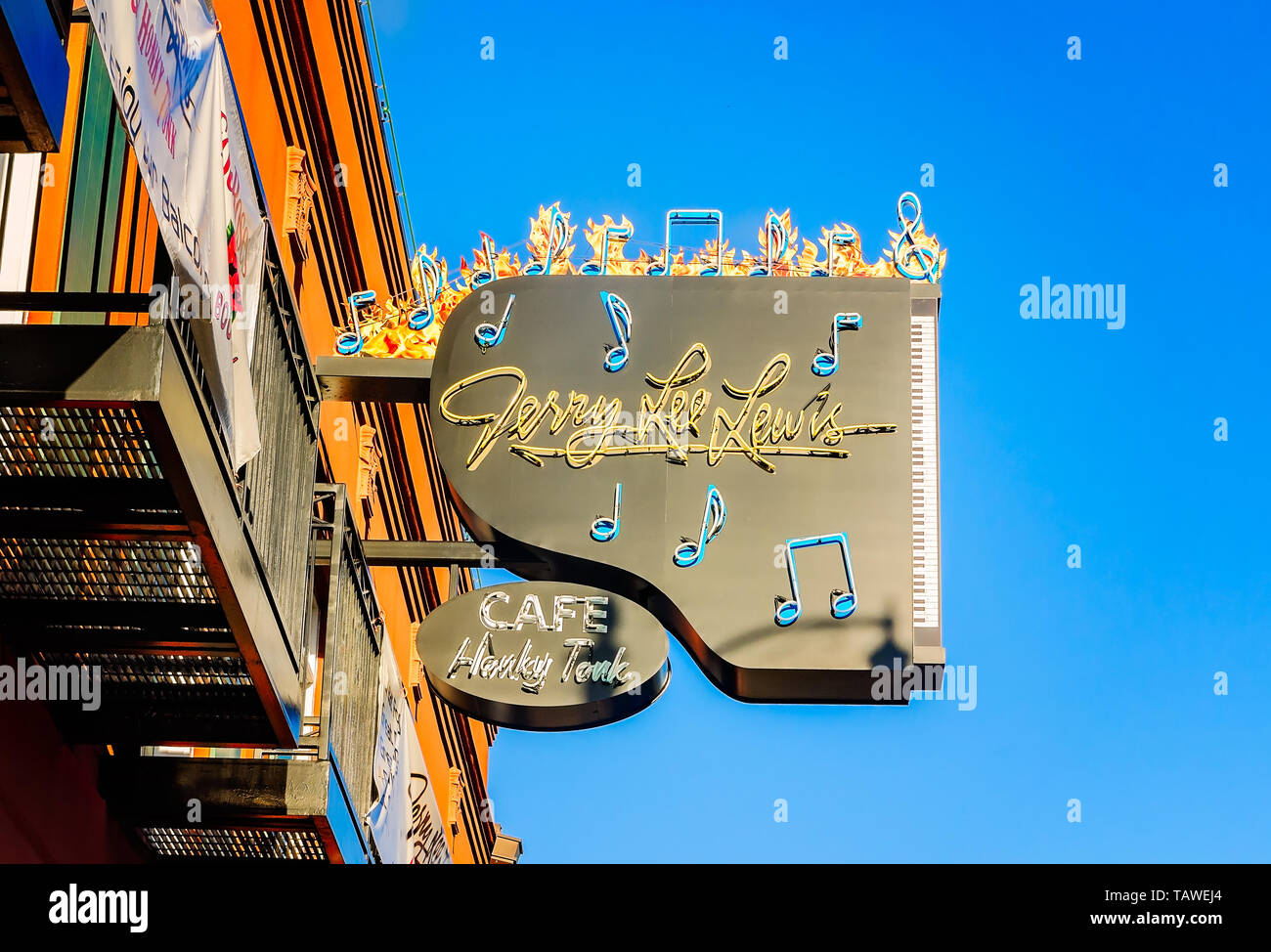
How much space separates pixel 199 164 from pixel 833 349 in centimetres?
609

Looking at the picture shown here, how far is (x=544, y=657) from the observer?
38.6 feet

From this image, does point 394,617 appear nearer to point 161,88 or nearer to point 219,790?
point 219,790

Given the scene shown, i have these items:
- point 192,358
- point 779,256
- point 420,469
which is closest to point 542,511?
point 779,256

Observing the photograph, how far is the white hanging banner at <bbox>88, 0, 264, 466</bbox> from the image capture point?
23.2 feet

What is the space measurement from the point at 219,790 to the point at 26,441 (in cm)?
340

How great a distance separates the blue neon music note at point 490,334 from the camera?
13117 mm

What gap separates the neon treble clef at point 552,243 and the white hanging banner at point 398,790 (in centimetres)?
304

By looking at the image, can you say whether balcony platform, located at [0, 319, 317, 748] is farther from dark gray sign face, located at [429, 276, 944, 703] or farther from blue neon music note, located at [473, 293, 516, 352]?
blue neon music note, located at [473, 293, 516, 352]

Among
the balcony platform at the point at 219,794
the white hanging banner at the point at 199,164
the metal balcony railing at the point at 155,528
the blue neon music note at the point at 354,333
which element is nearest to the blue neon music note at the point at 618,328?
the blue neon music note at the point at 354,333

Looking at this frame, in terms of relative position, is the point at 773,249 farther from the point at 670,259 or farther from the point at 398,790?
the point at 398,790

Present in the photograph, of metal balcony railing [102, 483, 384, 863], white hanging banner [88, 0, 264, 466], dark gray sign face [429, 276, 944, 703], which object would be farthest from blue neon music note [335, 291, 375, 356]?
white hanging banner [88, 0, 264, 466]

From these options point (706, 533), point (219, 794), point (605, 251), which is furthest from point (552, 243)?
point (219, 794)

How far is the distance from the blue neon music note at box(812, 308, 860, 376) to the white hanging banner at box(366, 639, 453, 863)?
12.6 ft

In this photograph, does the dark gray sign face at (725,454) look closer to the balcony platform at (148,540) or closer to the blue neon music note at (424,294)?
the blue neon music note at (424,294)
